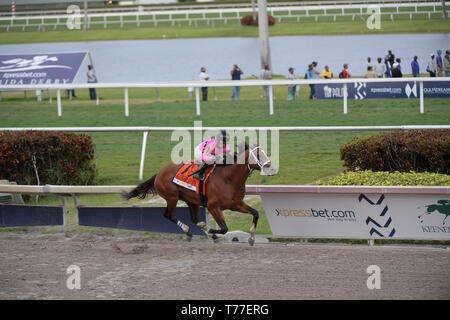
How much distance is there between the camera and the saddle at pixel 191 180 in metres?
6.64

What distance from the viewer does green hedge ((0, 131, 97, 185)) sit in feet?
29.3

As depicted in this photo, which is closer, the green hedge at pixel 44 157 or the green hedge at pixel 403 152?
the green hedge at pixel 403 152

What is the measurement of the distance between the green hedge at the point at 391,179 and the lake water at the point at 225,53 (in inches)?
628

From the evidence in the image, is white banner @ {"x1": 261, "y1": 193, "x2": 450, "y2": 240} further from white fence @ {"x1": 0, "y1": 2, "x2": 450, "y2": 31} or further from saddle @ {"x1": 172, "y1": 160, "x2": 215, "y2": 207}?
white fence @ {"x1": 0, "y1": 2, "x2": 450, "y2": 31}

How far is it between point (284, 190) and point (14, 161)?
12.8 ft

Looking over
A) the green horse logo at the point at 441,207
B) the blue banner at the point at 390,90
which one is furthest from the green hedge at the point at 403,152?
the blue banner at the point at 390,90

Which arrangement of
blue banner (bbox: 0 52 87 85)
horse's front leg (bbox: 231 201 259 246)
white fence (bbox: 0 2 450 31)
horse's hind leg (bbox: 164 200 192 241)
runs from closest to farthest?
horse's front leg (bbox: 231 201 259 246), horse's hind leg (bbox: 164 200 192 241), blue banner (bbox: 0 52 87 85), white fence (bbox: 0 2 450 31)

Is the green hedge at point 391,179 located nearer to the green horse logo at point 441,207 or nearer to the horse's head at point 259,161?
the green horse logo at point 441,207

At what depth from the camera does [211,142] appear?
670cm

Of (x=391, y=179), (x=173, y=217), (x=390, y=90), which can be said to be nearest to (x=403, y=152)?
(x=391, y=179)

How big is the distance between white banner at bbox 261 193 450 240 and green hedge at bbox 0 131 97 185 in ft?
10.7

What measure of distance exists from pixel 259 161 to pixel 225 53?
2576 cm

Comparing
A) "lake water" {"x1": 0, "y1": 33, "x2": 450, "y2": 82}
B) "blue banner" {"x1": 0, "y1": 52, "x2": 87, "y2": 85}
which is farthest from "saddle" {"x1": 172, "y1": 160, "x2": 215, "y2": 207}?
"lake water" {"x1": 0, "y1": 33, "x2": 450, "y2": 82}

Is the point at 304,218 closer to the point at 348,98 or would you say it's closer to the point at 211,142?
the point at 211,142
